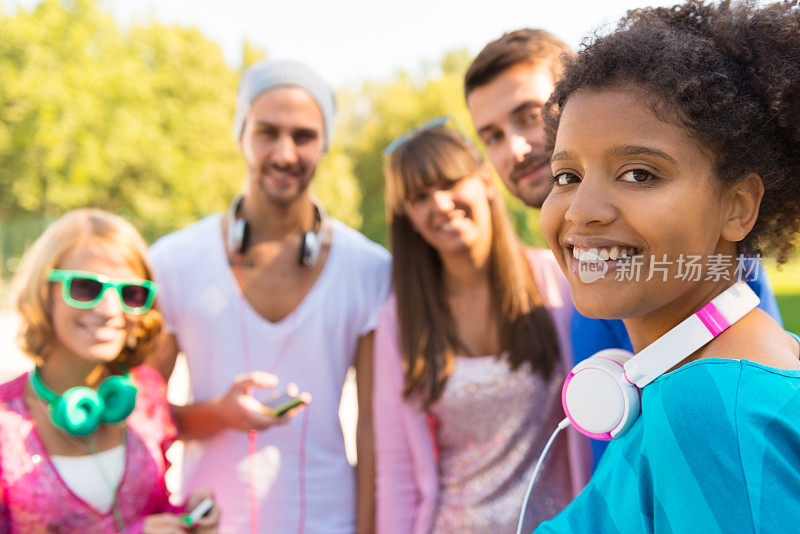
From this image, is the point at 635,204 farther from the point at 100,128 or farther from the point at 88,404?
the point at 100,128

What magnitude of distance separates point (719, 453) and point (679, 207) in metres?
0.44

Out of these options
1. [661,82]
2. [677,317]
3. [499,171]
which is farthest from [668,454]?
[499,171]

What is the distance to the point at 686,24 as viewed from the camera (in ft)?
4.51

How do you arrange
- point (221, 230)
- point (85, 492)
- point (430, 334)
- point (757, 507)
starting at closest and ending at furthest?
1. point (757, 507)
2. point (85, 492)
3. point (430, 334)
4. point (221, 230)

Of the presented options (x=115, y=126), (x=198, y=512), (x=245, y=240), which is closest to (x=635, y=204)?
(x=198, y=512)

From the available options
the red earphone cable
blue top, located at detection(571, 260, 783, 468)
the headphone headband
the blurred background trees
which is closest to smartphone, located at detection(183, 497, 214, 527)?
the red earphone cable

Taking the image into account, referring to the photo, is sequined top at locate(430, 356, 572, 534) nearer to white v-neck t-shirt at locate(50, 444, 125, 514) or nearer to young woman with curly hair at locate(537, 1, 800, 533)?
white v-neck t-shirt at locate(50, 444, 125, 514)

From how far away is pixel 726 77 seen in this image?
126 cm

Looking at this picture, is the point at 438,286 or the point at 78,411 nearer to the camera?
the point at 78,411

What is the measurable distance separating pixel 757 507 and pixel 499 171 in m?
1.94

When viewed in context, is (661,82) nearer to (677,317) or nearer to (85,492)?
(677,317)

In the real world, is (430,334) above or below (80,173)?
below

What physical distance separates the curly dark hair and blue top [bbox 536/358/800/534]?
0.42 m

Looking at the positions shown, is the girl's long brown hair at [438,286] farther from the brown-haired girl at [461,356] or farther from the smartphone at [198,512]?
the smartphone at [198,512]
